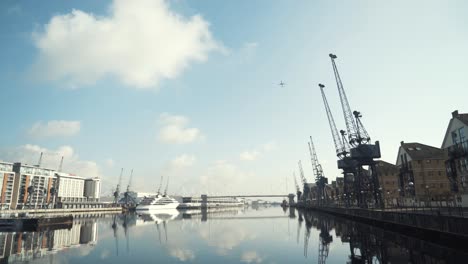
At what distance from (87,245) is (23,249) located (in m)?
8.40

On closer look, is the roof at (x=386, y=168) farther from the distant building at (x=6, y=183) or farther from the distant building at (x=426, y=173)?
the distant building at (x=6, y=183)

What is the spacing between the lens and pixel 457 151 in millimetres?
62031

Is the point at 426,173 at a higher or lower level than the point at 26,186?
lower

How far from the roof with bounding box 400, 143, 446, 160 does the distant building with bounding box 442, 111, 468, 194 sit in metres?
27.1

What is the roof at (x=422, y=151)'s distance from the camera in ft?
305

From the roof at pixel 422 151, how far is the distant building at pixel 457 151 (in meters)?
27.1

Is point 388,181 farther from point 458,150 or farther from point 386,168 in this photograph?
point 458,150

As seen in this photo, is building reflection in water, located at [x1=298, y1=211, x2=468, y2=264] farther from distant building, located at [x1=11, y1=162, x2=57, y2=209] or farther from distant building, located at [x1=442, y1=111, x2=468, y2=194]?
distant building, located at [x1=11, y1=162, x2=57, y2=209]

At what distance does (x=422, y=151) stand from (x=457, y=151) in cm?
3620

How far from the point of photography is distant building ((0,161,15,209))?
168m

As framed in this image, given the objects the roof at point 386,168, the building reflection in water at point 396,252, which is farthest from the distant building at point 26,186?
the building reflection in water at point 396,252

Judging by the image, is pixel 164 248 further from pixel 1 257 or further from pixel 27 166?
pixel 27 166

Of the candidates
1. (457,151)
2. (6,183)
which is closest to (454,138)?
(457,151)

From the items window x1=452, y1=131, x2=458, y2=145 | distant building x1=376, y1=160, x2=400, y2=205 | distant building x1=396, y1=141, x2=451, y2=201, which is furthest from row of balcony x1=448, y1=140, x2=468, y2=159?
distant building x1=376, y1=160, x2=400, y2=205
